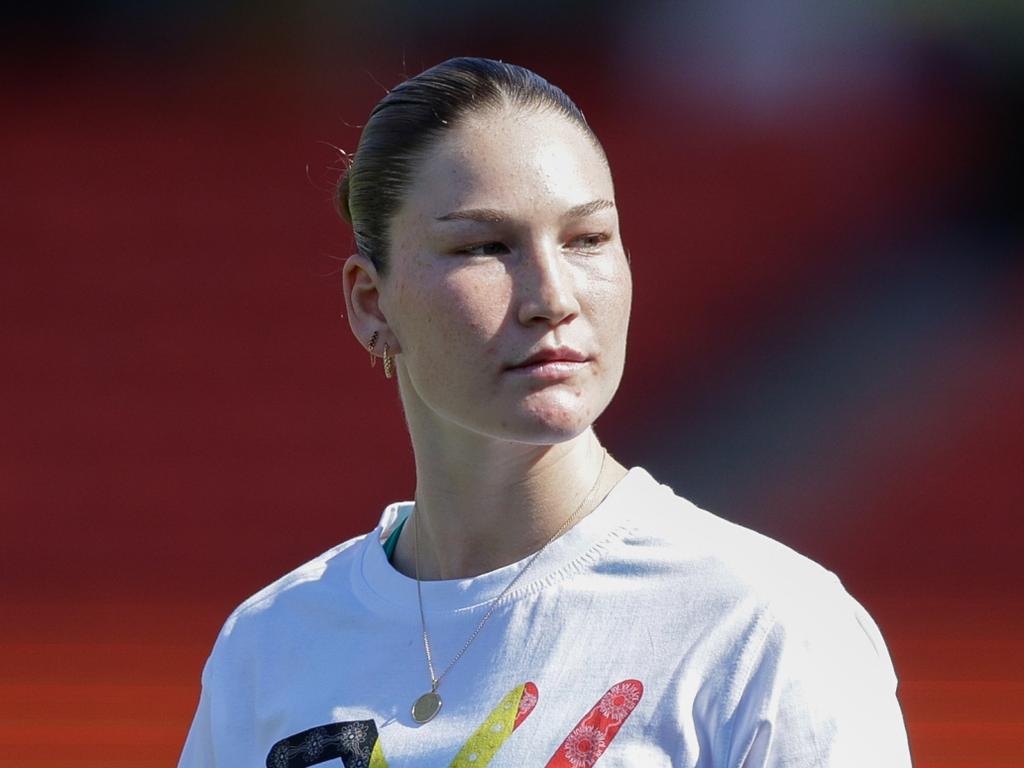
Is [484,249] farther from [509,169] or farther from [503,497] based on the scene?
[503,497]

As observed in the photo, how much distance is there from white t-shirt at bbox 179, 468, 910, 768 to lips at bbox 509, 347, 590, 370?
14 cm

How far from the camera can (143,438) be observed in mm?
4109

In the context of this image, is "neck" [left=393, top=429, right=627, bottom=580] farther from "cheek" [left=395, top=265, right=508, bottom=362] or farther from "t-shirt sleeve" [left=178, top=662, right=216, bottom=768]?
"t-shirt sleeve" [left=178, top=662, right=216, bottom=768]

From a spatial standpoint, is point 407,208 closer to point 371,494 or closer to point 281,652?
point 281,652

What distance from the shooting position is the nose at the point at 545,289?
126cm

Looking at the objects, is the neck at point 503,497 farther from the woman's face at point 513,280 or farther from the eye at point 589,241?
the eye at point 589,241

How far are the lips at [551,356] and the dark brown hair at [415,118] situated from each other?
209mm

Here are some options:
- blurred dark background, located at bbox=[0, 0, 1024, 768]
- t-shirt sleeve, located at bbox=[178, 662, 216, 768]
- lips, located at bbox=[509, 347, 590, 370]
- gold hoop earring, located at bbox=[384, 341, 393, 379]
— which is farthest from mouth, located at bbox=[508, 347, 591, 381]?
blurred dark background, located at bbox=[0, 0, 1024, 768]

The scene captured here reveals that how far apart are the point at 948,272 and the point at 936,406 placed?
0.38 m

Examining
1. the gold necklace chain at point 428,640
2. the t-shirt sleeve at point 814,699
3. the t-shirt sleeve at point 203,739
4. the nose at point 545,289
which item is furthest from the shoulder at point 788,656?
the t-shirt sleeve at point 203,739

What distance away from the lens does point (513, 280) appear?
1.28 m

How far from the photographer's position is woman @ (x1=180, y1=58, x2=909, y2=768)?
1138mm

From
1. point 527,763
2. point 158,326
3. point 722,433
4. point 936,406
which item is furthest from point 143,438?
point 527,763

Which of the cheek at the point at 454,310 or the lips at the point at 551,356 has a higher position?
the cheek at the point at 454,310
